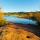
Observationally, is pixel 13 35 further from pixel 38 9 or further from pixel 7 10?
pixel 38 9

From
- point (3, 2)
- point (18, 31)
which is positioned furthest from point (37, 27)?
point (3, 2)

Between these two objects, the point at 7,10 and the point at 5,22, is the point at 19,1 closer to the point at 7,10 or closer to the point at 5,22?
the point at 7,10

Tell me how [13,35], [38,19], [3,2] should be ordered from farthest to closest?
[3,2], [38,19], [13,35]

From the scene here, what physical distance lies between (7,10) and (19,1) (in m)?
0.35

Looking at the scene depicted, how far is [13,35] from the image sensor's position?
2.16m

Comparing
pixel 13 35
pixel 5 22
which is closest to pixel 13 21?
pixel 5 22

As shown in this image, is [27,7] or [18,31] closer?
[18,31]

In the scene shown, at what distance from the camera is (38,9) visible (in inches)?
93.3

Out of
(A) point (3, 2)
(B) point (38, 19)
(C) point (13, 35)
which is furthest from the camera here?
(A) point (3, 2)

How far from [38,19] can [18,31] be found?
1.71 feet

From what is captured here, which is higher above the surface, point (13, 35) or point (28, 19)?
point (28, 19)

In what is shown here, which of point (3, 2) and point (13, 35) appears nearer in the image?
point (13, 35)

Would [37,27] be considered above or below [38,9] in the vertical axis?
below

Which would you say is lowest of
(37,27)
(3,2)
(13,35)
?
(13,35)
